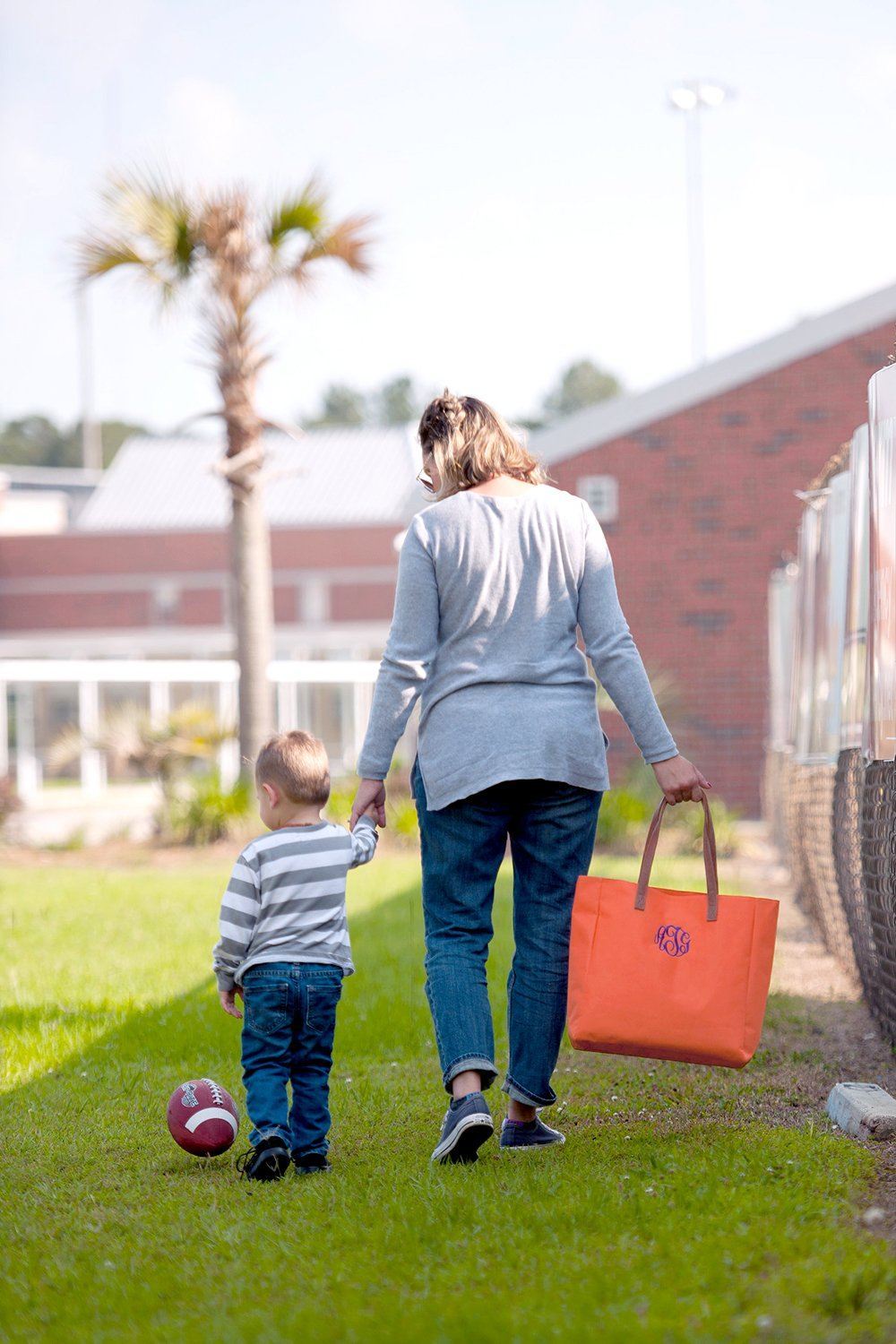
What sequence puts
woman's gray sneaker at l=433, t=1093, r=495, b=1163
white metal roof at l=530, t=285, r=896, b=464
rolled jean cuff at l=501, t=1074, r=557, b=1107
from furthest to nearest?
white metal roof at l=530, t=285, r=896, b=464 → rolled jean cuff at l=501, t=1074, r=557, b=1107 → woman's gray sneaker at l=433, t=1093, r=495, b=1163

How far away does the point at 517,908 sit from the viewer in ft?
12.1

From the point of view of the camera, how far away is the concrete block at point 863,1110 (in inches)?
139

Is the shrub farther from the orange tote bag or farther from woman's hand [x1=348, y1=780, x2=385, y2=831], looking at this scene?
the orange tote bag

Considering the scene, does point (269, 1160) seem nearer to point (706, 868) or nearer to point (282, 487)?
point (706, 868)

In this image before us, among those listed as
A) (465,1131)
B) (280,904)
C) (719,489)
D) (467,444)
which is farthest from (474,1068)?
(719,489)

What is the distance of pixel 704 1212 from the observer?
292 centimetres

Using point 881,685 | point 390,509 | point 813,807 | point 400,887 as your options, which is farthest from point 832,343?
point 390,509

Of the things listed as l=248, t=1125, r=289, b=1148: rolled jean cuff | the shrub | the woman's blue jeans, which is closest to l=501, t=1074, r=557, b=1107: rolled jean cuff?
the woman's blue jeans

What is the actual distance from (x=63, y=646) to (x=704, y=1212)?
27.0 meters

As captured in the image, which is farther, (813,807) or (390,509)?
(390,509)

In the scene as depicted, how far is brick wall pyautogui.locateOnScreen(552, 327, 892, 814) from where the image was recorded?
1561cm

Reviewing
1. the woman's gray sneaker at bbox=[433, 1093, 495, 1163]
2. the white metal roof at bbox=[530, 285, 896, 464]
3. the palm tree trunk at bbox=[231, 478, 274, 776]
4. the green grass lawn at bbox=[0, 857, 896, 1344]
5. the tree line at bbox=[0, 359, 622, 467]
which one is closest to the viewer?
the green grass lawn at bbox=[0, 857, 896, 1344]

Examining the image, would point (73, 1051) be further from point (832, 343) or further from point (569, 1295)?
point (832, 343)

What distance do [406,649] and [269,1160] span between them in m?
1.22
